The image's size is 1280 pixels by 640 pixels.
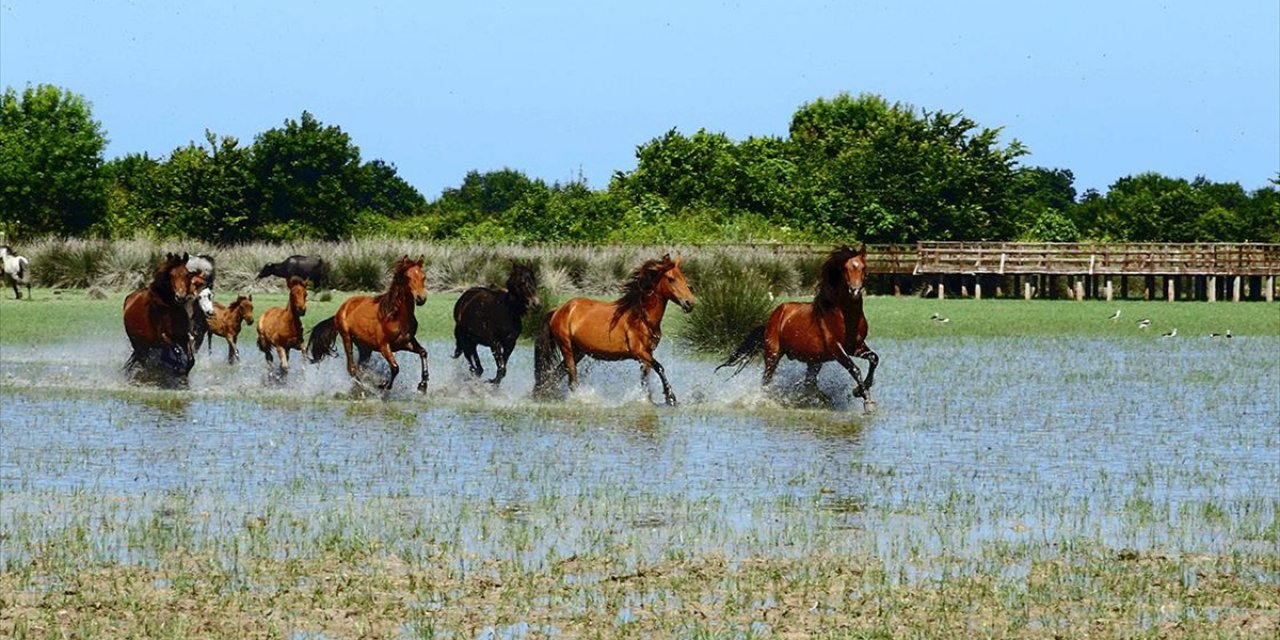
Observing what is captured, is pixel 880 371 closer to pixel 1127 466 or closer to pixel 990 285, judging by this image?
pixel 1127 466

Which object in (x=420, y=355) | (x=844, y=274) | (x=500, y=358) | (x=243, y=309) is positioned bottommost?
(x=500, y=358)

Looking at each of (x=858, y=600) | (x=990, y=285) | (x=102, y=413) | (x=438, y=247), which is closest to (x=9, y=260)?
(x=438, y=247)

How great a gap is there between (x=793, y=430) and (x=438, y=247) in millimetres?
35164

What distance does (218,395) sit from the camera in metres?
22.1

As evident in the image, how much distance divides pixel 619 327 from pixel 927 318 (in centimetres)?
2198

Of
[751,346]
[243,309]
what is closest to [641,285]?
[751,346]

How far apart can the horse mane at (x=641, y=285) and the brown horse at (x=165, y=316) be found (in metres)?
4.92

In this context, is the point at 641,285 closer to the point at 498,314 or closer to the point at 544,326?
the point at 544,326

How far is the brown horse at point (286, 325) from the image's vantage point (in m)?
23.9

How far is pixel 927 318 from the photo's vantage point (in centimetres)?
4216

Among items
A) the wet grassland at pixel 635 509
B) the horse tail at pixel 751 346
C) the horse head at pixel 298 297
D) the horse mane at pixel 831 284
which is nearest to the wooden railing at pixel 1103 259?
the wet grassland at pixel 635 509

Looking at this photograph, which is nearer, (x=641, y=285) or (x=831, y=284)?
(x=831, y=284)

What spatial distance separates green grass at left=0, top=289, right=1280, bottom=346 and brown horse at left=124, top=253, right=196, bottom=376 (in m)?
8.78

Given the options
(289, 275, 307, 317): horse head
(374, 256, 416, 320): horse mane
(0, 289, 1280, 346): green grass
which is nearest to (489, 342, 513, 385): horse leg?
(374, 256, 416, 320): horse mane
